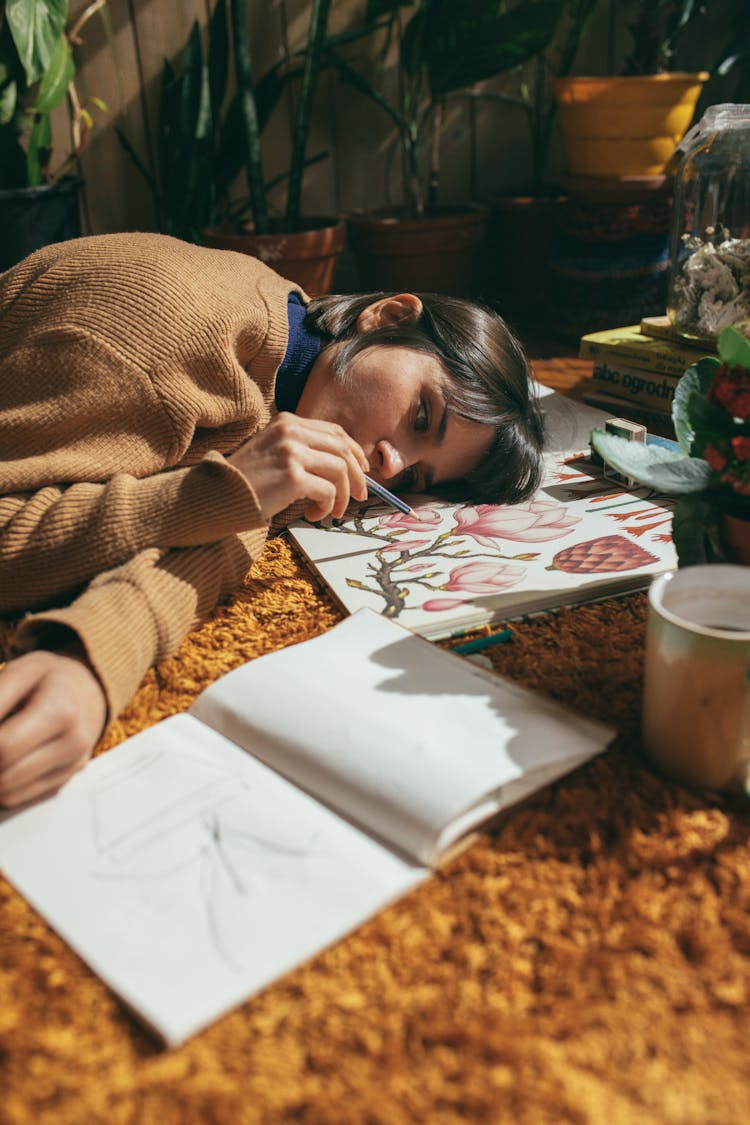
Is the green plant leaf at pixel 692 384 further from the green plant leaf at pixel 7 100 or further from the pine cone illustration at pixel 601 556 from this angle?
the green plant leaf at pixel 7 100

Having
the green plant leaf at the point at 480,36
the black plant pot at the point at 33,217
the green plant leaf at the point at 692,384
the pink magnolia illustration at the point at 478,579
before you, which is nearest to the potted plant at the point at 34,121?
the black plant pot at the point at 33,217

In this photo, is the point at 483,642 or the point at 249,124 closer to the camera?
the point at 483,642

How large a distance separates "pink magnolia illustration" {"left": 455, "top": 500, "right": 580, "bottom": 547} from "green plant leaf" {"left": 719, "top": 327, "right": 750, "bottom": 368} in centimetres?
31

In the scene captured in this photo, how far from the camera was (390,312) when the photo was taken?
3.61ft

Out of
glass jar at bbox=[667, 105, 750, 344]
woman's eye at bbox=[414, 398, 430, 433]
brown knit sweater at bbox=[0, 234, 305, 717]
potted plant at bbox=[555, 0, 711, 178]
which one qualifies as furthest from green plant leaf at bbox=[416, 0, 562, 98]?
woman's eye at bbox=[414, 398, 430, 433]

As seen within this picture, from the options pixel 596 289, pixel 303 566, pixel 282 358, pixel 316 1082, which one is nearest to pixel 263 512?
pixel 303 566

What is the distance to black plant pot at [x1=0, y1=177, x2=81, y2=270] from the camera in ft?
5.16

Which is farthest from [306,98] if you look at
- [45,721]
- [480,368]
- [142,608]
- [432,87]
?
[45,721]

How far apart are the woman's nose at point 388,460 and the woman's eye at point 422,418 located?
0.03 meters

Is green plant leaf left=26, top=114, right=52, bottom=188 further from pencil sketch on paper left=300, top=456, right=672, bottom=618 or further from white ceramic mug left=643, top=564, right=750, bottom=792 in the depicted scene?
white ceramic mug left=643, top=564, right=750, bottom=792

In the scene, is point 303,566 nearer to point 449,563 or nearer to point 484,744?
point 449,563

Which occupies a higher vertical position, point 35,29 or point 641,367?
point 35,29

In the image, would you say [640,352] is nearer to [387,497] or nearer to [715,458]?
[387,497]

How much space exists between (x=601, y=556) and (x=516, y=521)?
11cm
